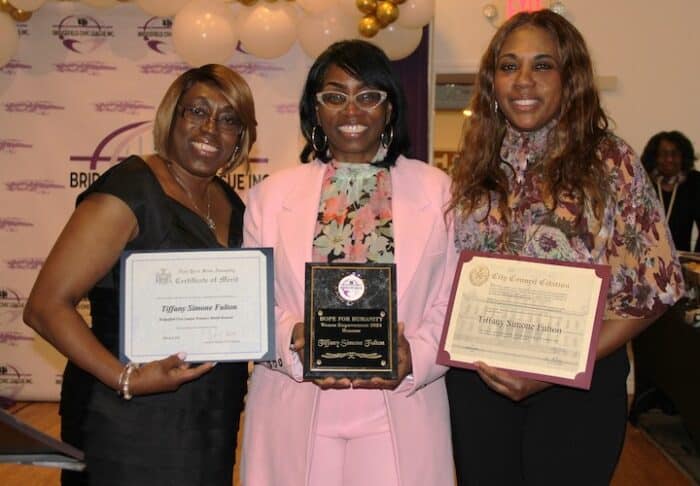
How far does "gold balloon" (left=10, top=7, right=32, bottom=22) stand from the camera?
226 inches

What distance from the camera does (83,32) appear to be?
6.05m

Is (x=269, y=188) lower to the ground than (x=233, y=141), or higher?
lower

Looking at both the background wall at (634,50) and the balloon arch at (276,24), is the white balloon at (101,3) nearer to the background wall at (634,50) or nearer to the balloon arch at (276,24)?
the balloon arch at (276,24)

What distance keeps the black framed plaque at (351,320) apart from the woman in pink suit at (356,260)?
6cm

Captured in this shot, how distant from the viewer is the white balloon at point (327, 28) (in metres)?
5.32

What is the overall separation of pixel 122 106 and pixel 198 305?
4.34m

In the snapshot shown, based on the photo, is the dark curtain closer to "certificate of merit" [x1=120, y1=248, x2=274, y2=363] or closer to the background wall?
the background wall

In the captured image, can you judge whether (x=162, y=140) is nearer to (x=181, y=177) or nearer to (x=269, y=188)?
(x=181, y=177)

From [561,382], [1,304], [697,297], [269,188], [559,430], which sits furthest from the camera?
[1,304]

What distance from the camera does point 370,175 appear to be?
2551mm

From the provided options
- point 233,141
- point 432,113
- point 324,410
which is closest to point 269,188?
point 233,141

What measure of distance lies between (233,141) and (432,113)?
3.99 meters

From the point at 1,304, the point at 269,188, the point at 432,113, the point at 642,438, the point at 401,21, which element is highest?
the point at 401,21

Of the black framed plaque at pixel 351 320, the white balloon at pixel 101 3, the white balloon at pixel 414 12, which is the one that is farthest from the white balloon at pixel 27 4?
the black framed plaque at pixel 351 320
